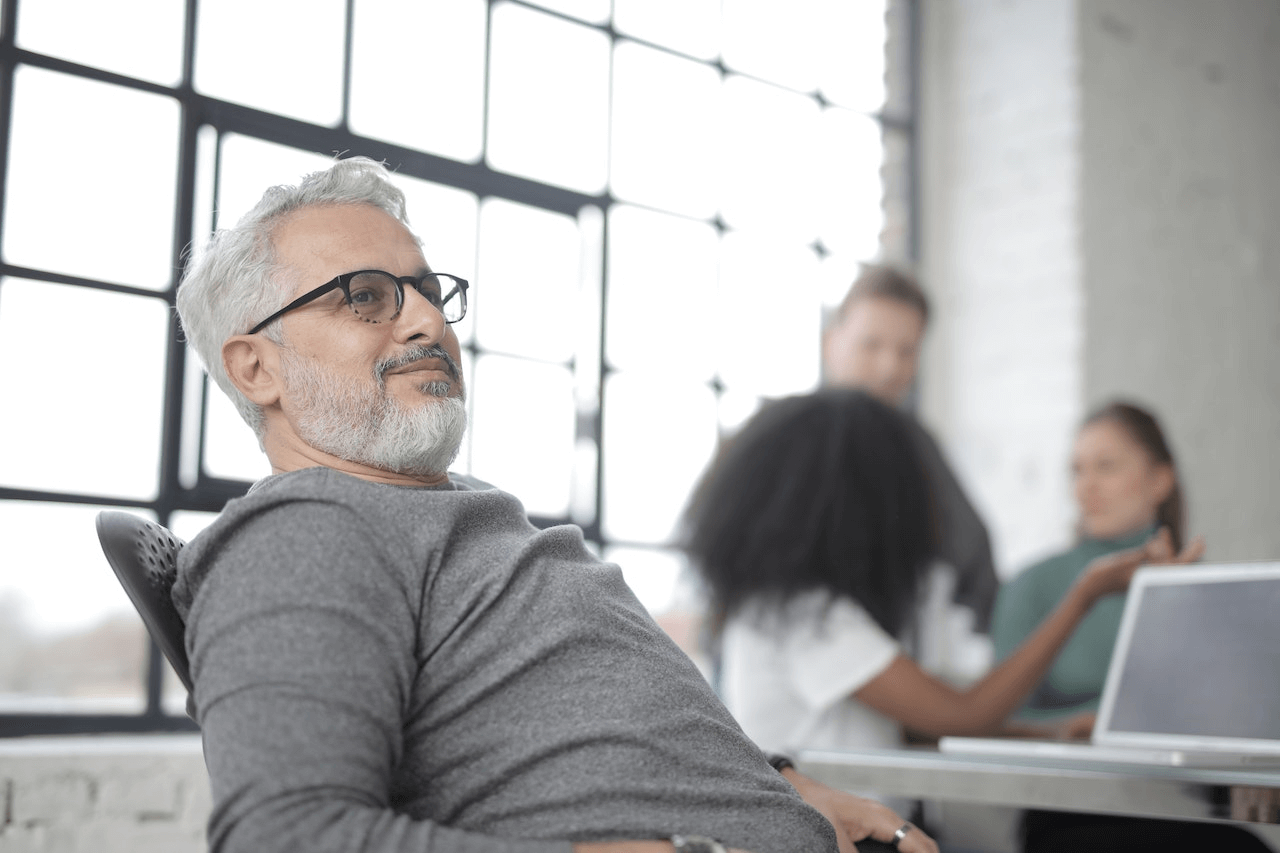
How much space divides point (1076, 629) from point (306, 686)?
2.38m

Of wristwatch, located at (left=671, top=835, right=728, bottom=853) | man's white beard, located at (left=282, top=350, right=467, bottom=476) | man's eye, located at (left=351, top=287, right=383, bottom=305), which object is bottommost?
wristwatch, located at (left=671, top=835, right=728, bottom=853)

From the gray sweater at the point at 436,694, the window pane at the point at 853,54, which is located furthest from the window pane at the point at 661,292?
the gray sweater at the point at 436,694

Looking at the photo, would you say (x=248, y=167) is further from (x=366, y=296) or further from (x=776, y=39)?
(x=776, y=39)

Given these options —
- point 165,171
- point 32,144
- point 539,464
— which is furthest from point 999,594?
point 32,144

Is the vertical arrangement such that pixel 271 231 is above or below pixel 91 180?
below

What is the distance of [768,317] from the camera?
13.8ft

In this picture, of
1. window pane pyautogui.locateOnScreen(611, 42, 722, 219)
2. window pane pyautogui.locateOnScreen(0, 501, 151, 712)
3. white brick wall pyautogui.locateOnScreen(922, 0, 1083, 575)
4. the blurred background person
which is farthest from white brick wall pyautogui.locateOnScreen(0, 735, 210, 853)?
white brick wall pyautogui.locateOnScreen(922, 0, 1083, 575)

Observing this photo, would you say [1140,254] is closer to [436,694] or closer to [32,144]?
[32,144]

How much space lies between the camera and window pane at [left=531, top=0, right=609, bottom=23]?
3.74 meters

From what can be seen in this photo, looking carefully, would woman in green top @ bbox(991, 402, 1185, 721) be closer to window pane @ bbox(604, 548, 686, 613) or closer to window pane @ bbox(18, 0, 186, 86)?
window pane @ bbox(604, 548, 686, 613)

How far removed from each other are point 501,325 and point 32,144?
1.23 metres

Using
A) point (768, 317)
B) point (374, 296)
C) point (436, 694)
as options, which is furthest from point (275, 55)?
point (436, 694)

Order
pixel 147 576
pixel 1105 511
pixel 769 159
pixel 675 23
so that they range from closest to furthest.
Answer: pixel 147 576 < pixel 1105 511 < pixel 675 23 < pixel 769 159

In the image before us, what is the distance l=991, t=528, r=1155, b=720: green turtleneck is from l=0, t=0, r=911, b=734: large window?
91 cm
